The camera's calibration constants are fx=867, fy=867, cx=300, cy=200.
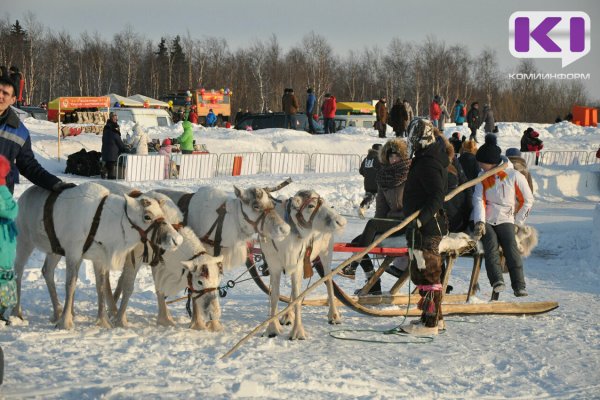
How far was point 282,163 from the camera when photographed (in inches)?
931

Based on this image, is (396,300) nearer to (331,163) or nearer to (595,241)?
(595,241)

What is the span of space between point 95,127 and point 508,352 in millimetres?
24015

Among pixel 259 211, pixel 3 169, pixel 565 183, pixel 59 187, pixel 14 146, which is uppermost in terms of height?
pixel 14 146

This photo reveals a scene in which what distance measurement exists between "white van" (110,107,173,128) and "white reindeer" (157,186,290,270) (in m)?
26.5

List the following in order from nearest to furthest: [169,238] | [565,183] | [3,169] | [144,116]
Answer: [3,169] → [169,238] → [565,183] → [144,116]

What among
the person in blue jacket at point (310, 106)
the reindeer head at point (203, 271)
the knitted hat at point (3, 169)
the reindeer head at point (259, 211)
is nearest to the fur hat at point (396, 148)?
the reindeer head at point (259, 211)

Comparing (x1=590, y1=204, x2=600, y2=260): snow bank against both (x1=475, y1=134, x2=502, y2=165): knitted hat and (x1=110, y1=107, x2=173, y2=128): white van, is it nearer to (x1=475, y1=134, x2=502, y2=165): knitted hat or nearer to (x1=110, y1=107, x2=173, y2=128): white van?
(x1=475, y1=134, x2=502, y2=165): knitted hat

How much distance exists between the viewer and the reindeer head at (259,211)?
7691mm

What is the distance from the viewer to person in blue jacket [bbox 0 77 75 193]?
730 centimetres

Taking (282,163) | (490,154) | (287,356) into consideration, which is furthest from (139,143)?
(287,356)

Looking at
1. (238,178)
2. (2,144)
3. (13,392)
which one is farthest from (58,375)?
(238,178)

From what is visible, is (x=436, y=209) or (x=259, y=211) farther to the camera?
(x=259, y=211)

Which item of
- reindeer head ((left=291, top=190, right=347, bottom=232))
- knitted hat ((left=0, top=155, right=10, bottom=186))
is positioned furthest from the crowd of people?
knitted hat ((left=0, top=155, right=10, bottom=186))

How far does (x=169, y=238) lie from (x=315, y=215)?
1.32 meters
